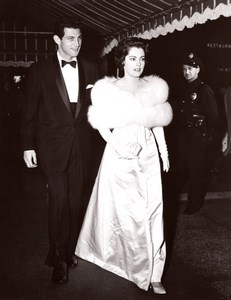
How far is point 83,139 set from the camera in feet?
11.4

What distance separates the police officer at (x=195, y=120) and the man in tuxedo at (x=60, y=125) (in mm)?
1915

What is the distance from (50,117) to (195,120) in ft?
7.49

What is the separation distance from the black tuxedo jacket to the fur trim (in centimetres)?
21

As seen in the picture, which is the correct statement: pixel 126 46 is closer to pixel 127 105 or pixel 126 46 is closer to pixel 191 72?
pixel 127 105

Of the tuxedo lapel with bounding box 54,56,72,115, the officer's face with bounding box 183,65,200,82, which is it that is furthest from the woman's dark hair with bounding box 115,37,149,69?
the officer's face with bounding box 183,65,200,82

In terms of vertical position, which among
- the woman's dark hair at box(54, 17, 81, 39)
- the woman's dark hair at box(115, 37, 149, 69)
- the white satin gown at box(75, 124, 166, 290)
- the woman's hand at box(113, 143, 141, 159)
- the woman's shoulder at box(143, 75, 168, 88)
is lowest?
the white satin gown at box(75, 124, 166, 290)

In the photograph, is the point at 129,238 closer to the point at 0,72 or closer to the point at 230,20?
the point at 230,20

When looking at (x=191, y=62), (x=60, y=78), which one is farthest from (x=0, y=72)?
(x=60, y=78)

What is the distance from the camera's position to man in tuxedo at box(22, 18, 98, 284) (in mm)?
3340

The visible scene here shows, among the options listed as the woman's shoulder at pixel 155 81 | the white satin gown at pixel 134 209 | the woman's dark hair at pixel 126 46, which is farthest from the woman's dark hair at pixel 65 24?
the white satin gown at pixel 134 209

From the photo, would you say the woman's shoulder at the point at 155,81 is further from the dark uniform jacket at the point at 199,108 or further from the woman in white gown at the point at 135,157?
the dark uniform jacket at the point at 199,108

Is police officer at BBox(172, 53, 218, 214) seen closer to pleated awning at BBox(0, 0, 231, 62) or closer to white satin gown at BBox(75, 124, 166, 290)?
pleated awning at BBox(0, 0, 231, 62)

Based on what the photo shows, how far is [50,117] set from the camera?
3.35m

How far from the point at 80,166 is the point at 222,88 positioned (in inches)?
234
